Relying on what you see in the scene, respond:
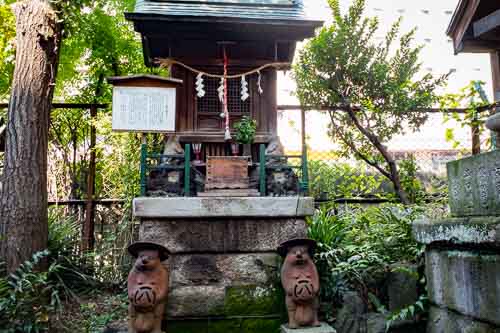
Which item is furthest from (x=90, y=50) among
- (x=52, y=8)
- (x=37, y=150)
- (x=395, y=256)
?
(x=395, y=256)

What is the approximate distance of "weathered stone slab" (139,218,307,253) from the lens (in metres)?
5.07

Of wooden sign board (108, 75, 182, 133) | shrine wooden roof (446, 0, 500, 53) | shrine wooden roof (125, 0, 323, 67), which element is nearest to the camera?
shrine wooden roof (446, 0, 500, 53)

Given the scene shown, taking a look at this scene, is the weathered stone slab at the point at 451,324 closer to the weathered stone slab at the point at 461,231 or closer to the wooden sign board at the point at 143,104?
the weathered stone slab at the point at 461,231

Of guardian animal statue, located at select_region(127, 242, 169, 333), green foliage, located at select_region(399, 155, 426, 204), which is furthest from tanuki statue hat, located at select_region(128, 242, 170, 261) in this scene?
green foliage, located at select_region(399, 155, 426, 204)

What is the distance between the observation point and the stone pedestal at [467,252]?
319cm

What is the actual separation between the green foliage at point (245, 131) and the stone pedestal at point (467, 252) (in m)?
3.49

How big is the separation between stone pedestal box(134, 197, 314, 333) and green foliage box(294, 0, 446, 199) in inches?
129

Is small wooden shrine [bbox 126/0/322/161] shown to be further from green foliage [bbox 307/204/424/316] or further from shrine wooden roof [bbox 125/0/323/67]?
green foliage [bbox 307/204/424/316]

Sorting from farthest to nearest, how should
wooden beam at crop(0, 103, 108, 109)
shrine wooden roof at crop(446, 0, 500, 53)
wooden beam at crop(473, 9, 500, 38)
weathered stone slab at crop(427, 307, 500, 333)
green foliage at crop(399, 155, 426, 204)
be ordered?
green foliage at crop(399, 155, 426, 204), wooden beam at crop(0, 103, 108, 109), weathered stone slab at crop(427, 307, 500, 333), shrine wooden roof at crop(446, 0, 500, 53), wooden beam at crop(473, 9, 500, 38)

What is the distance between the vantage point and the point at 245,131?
677 cm

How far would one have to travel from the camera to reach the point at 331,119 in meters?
8.00

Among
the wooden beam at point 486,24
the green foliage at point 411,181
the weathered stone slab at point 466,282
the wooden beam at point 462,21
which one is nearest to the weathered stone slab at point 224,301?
the weathered stone slab at point 466,282

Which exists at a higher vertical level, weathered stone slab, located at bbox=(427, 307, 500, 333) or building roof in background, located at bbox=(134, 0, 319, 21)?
building roof in background, located at bbox=(134, 0, 319, 21)

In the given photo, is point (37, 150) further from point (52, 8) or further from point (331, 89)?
point (331, 89)
